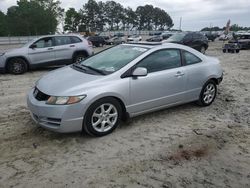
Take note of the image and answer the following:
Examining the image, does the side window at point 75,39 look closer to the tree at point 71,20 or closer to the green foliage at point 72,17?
the green foliage at point 72,17

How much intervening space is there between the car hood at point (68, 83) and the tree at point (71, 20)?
87.6 m

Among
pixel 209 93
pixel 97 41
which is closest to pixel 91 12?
pixel 97 41

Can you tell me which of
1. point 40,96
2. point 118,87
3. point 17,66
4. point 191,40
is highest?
point 191,40

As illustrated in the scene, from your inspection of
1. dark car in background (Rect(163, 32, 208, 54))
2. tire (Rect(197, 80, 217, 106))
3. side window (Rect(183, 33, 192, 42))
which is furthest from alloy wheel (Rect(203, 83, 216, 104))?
side window (Rect(183, 33, 192, 42))

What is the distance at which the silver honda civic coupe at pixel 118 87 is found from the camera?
4469 millimetres

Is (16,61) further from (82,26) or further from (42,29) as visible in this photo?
(82,26)

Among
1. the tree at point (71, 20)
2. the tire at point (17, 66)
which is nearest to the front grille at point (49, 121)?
the tire at point (17, 66)

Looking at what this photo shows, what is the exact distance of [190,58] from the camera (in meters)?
6.10

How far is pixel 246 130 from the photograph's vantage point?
5.22 meters

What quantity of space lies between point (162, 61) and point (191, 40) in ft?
45.1

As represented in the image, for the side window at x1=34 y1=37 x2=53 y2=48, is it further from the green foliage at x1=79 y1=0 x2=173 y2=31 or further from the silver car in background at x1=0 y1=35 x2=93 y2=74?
the green foliage at x1=79 y1=0 x2=173 y2=31

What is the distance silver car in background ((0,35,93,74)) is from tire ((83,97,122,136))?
754 cm

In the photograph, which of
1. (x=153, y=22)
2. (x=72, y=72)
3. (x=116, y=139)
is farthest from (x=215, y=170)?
(x=153, y=22)

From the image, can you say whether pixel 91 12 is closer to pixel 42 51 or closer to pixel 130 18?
pixel 130 18
